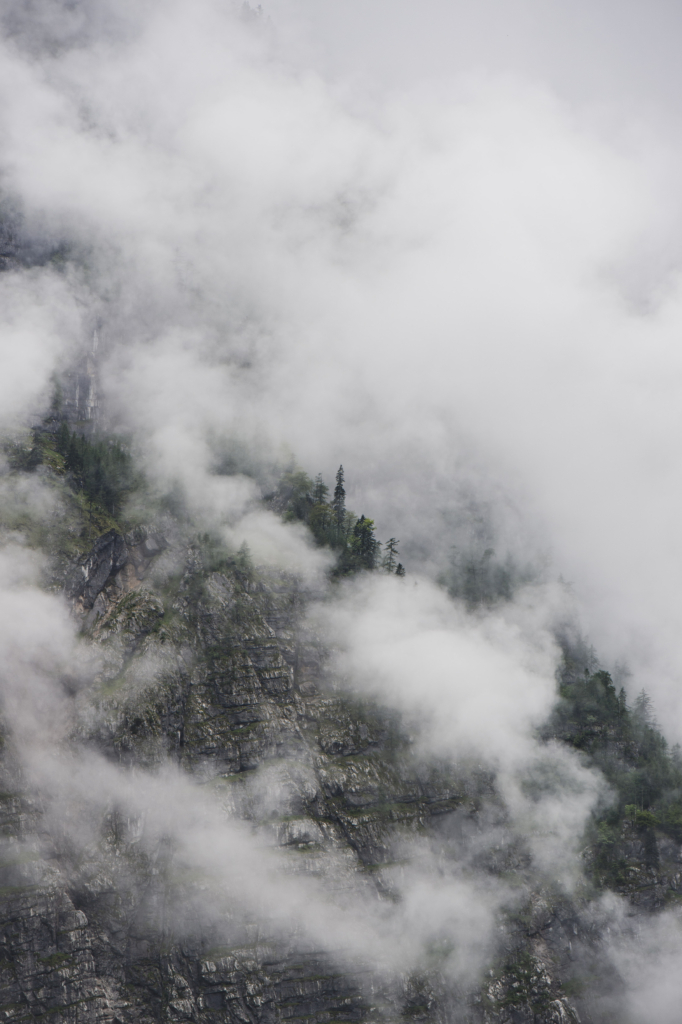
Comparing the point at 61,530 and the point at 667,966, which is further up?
the point at 61,530

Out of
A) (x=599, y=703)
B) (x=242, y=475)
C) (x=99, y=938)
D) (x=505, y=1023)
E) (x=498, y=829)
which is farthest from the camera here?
(x=242, y=475)

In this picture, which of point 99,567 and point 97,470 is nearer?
point 99,567

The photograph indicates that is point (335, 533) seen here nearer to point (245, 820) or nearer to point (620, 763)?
point (245, 820)

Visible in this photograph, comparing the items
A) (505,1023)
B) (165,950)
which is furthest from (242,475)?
(505,1023)

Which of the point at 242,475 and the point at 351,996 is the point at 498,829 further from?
the point at 242,475

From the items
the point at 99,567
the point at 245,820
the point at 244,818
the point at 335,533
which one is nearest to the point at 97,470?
Answer: the point at 99,567

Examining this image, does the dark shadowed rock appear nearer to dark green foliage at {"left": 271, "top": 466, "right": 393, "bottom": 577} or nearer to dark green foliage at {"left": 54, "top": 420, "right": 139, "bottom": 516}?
dark green foliage at {"left": 54, "top": 420, "right": 139, "bottom": 516}

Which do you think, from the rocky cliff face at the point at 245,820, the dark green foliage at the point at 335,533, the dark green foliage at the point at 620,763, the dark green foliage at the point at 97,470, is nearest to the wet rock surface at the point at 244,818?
the rocky cliff face at the point at 245,820

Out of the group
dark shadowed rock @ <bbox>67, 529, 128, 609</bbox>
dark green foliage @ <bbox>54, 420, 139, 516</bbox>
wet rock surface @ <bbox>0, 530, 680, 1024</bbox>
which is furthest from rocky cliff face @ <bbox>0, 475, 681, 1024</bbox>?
dark green foliage @ <bbox>54, 420, 139, 516</bbox>
